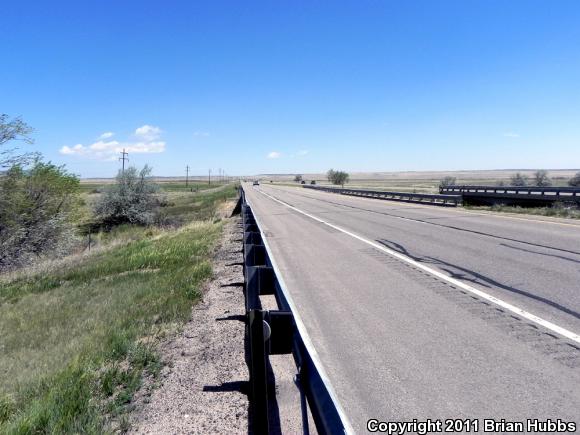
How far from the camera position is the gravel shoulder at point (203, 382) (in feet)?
12.8

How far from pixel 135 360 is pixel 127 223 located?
1785 inches

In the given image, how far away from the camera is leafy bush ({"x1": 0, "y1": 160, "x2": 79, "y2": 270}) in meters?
23.5

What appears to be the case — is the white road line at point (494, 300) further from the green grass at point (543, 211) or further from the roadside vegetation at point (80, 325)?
the green grass at point (543, 211)

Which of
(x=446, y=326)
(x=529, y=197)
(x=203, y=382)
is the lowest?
(x=203, y=382)

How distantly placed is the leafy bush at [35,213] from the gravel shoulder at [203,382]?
20.3 metres

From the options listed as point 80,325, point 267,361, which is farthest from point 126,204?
point 267,361

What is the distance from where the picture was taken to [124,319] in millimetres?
7961

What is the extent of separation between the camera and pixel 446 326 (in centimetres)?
580

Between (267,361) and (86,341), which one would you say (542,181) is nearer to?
(86,341)

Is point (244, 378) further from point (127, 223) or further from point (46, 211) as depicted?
point (127, 223)

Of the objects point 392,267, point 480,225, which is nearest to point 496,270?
point 392,267

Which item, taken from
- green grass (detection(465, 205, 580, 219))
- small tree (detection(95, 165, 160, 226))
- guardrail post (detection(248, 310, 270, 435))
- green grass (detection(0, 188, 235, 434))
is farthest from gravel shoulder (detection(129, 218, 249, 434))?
small tree (detection(95, 165, 160, 226))

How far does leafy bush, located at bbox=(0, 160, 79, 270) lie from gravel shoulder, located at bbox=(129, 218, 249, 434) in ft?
66.6

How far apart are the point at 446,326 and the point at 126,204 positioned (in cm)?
4803
